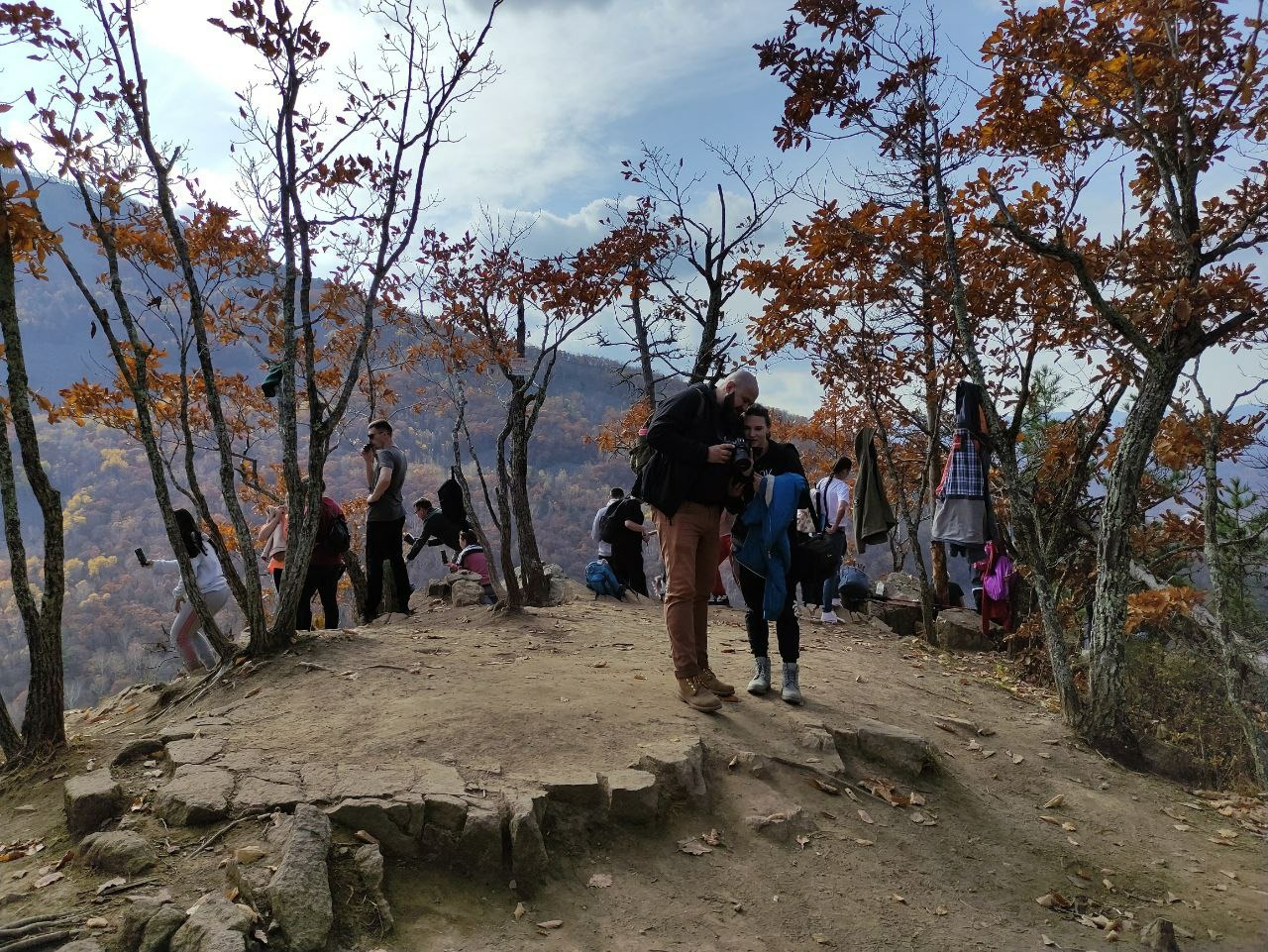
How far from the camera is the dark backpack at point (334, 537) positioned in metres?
6.61

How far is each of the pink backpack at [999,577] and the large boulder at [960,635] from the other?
1.59ft

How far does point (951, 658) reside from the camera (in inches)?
311

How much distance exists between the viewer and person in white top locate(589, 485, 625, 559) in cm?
933

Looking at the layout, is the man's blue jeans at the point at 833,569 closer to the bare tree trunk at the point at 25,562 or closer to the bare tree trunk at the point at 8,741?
the bare tree trunk at the point at 25,562

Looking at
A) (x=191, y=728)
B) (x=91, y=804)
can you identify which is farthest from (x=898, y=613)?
(x=91, y=804)

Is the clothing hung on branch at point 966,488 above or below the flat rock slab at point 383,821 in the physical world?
above

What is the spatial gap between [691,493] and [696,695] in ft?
3.97

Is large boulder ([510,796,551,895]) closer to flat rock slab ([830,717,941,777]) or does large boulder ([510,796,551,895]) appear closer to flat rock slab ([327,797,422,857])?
flat rock slab ([327,797,422,857])

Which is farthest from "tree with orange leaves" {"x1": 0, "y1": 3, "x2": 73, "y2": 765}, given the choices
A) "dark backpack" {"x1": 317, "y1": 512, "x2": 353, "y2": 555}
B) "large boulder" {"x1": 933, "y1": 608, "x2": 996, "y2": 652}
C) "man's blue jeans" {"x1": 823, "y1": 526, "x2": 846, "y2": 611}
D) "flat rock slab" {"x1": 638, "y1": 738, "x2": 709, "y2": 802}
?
"large boulder" {"x1": 933, "y1": 608, "x2": 996, "y2": 652}

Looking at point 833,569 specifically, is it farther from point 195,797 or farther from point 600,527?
point 195,797

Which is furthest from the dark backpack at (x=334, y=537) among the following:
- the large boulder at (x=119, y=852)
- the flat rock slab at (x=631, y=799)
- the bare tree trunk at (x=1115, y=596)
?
the bare tree trunk at (x=1115, y=596)

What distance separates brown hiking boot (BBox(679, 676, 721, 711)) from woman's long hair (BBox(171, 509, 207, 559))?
4259 mm

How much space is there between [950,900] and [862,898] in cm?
44

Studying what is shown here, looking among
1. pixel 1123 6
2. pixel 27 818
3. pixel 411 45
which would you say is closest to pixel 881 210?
→ pixel 1123 6
